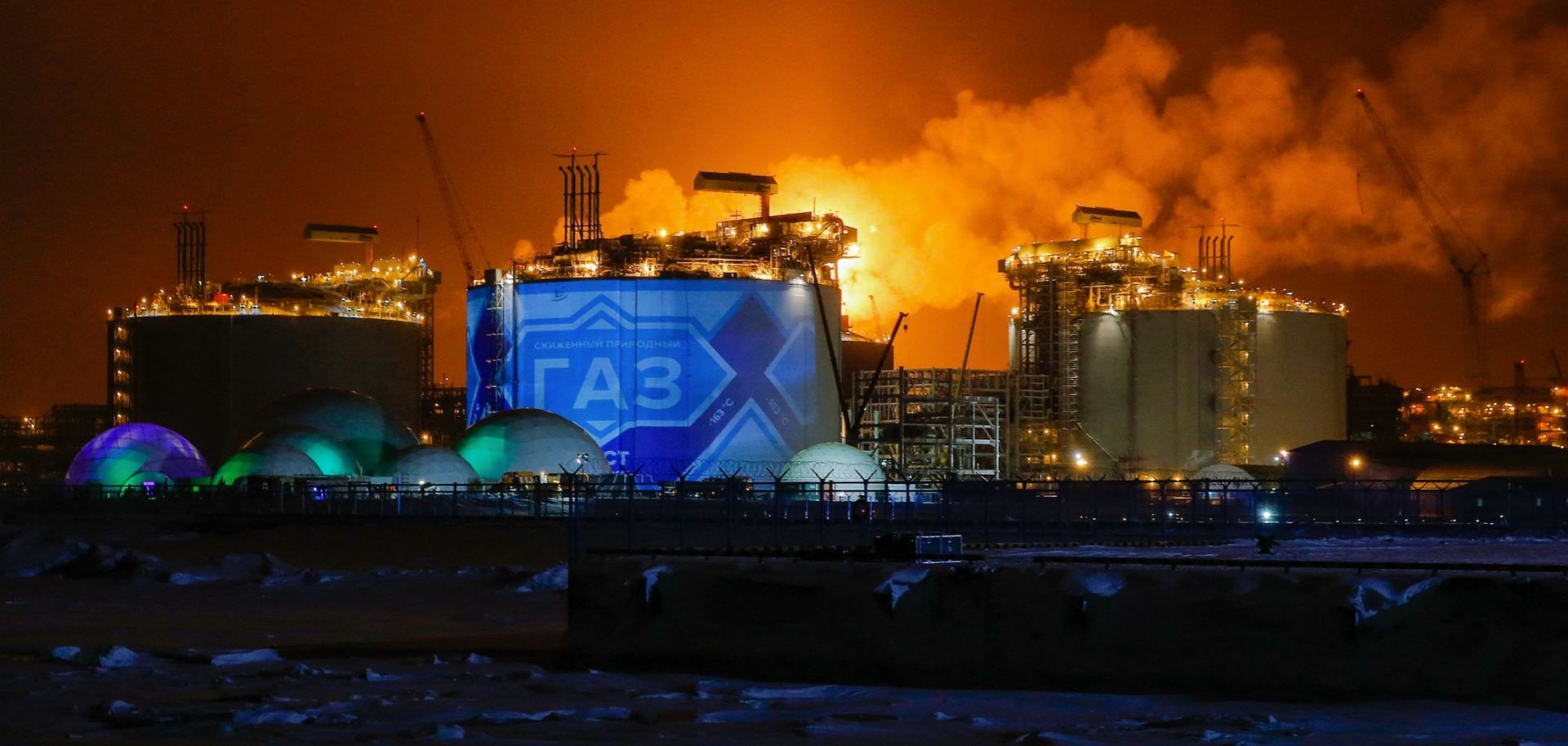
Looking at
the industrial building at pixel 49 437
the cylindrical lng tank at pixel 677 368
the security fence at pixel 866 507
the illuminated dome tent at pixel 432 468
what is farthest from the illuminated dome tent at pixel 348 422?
the industrial building at pixel 49 437

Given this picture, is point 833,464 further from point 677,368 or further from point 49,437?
point 49,437

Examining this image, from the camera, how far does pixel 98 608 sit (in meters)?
43.1

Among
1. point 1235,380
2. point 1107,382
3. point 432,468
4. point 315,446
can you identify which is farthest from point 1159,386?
point 315,446

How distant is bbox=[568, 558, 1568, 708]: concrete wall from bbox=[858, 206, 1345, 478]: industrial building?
220ft

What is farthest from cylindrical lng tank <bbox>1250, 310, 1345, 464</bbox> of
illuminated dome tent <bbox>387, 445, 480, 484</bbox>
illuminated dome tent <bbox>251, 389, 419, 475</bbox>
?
illuminated dome tent <bbox>251, 389, 419, 475</bbox>

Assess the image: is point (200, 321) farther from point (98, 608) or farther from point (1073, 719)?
point (1073, 719)

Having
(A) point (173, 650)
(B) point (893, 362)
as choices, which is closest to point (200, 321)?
(B) point (893, 362)

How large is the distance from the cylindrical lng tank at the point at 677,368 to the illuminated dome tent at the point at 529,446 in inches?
275

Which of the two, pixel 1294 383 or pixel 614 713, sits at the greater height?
pixel 1294 383

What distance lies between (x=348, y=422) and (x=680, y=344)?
57.4 ft

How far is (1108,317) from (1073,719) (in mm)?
81764

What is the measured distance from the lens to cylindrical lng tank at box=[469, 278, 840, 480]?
98438 mm

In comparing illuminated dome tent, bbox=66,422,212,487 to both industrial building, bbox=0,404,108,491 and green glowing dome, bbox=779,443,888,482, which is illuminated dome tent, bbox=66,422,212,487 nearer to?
green glowing dome, bbox=779,443,888,482

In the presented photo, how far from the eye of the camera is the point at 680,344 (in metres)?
99.4
